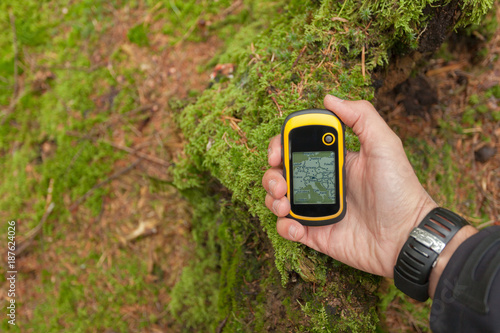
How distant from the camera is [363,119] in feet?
7.25

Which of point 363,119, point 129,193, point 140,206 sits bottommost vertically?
point 140,206

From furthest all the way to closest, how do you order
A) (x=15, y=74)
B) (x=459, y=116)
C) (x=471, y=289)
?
(x=15, y=74)
(x=459, y=116)
(x=471, y=289)

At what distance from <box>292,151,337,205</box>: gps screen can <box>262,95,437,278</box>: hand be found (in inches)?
6.1

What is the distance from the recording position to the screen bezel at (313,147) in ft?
7.49

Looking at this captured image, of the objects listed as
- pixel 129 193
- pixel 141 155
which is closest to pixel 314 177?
pixel 141 155

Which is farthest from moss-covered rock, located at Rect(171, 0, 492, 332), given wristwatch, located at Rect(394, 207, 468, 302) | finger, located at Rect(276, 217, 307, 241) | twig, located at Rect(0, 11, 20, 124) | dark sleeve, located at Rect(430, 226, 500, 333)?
twig, located at Rect(0, 11, 20, 124)

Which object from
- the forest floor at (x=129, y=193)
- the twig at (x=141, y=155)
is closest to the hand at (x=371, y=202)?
the forest floor at (x=129, y=193)

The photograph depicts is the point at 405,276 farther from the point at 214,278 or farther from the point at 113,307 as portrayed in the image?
the point at 113,307

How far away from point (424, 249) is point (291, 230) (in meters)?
0.91

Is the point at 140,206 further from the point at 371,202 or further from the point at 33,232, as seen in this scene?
the point at 371,202

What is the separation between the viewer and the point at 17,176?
15.1 feet

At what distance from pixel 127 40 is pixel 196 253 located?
3289 millimetres

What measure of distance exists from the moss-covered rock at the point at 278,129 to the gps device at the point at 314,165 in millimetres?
244

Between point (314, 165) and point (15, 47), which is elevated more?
point (15, 47)
